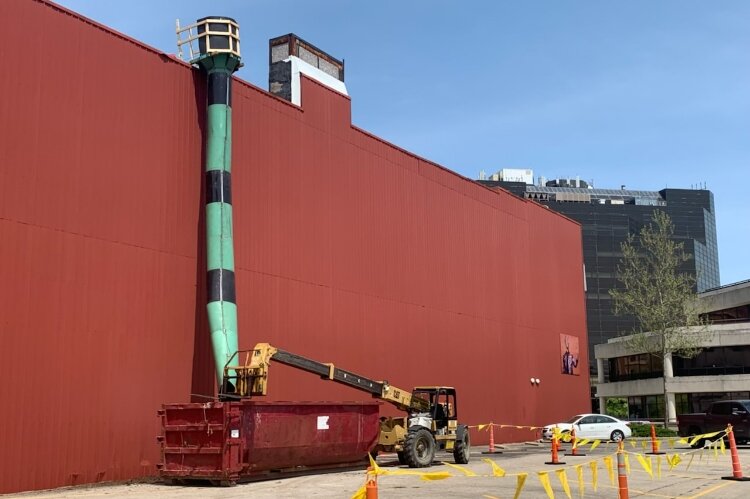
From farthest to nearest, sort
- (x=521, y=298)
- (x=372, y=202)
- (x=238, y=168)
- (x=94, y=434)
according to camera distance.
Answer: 1. (x=521, y=298)
2. (x=372, y=202)
3. (x=238, y=168)
4. (x=94, y=434)

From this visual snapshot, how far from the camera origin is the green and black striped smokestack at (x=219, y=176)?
65.7 ft

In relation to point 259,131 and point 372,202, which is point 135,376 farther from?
point 372,202

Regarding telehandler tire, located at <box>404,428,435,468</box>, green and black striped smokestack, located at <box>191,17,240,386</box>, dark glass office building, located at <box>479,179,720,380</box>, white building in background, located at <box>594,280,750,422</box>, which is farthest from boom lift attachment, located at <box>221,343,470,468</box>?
dark glass office building, located at <box>479,179,720,380</box>

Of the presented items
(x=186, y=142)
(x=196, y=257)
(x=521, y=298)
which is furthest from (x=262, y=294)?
(x=521, y=298)

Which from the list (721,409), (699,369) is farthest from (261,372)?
(699,369)

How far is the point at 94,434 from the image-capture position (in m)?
18.0

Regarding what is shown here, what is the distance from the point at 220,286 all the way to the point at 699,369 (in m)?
55.1

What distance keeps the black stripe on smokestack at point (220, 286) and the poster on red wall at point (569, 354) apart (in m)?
24.8

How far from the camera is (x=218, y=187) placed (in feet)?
68.9

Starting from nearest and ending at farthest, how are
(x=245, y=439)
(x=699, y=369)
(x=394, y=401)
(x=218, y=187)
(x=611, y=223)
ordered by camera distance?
(x=245, y=439) < (x=218, y=187) < (x=394, y=401) < (x=699, y=369) < (x=611, y=223)

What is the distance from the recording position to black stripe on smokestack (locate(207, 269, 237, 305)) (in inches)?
798

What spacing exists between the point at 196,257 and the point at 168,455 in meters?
5.79

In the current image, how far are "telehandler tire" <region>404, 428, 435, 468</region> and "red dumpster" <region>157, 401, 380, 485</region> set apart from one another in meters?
2.11

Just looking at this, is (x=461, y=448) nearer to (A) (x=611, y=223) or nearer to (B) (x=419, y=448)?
(B) (x=419, y=448)
